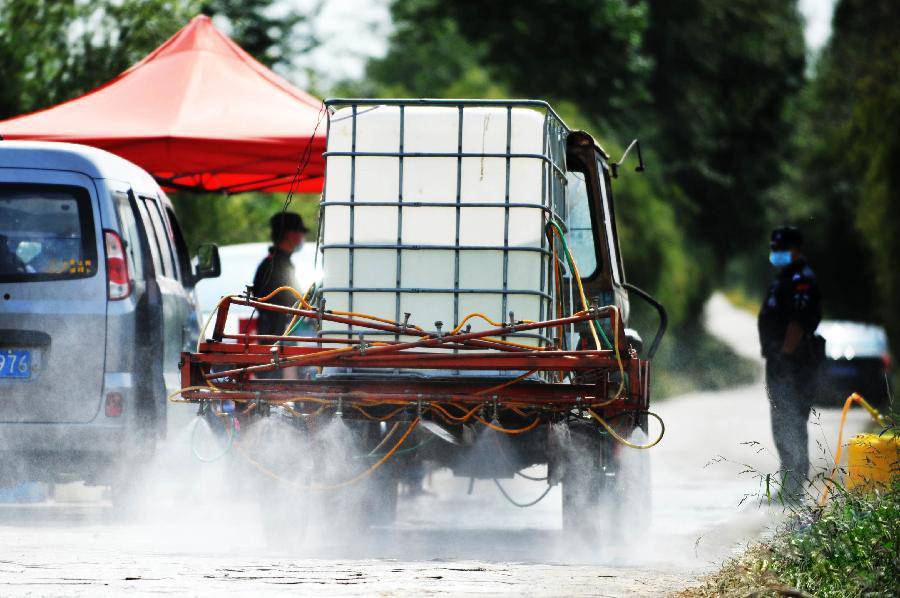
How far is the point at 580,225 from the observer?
10656mm

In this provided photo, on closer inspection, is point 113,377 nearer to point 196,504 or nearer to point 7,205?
point 7,205

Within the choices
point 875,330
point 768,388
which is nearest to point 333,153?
point 768,388

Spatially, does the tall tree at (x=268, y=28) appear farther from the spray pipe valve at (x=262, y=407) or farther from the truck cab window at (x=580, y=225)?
the spray pipe valve at (x=262, y=407)

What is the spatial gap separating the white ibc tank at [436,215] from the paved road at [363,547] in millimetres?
1262

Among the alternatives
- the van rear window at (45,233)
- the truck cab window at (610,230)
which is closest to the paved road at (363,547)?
the van rear window at (45,233)

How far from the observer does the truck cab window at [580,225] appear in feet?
34.7

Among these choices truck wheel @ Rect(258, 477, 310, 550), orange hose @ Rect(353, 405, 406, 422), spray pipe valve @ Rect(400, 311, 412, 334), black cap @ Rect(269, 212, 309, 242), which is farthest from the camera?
black cap @ Rect(269, 212, 309, 242)

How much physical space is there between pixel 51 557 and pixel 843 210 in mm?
42321

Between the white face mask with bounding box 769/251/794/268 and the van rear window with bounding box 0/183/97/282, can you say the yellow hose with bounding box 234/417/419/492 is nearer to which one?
the van rear window with bounding box 0/183/97/282

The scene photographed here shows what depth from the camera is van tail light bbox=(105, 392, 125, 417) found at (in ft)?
33.1

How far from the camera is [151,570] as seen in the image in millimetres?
7840

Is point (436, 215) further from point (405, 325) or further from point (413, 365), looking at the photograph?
point (413, 365)

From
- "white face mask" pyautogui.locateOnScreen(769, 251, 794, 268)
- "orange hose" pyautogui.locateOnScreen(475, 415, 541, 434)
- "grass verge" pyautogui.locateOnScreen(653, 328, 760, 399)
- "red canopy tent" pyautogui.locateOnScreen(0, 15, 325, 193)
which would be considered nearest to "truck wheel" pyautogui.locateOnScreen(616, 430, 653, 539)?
"orange hose" pyautogui.locateOnScreen(475, 415, 541, 434)

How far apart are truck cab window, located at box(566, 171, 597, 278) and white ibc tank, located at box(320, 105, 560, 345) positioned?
142cm
